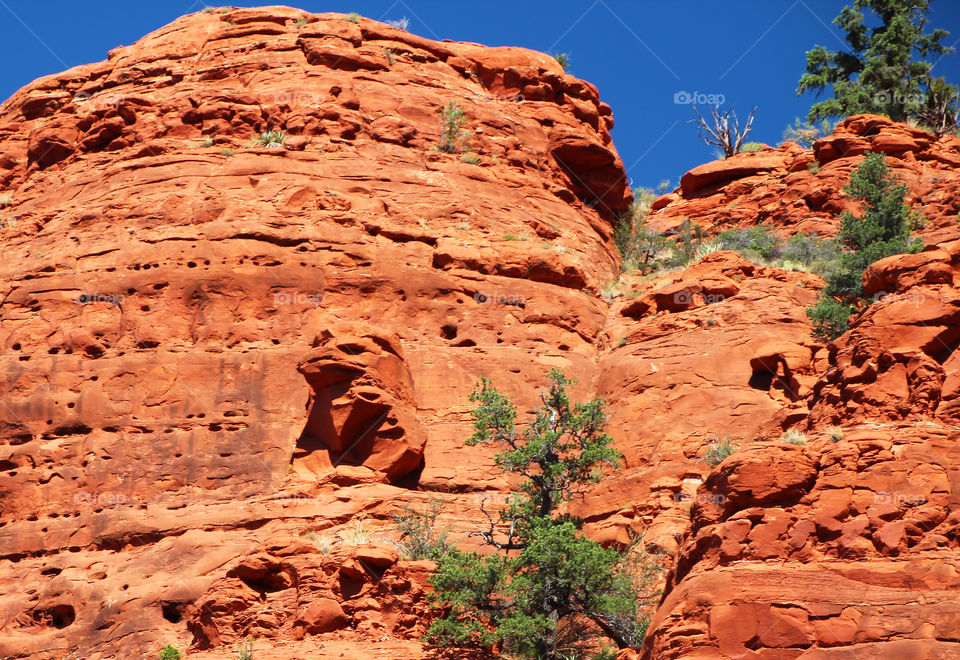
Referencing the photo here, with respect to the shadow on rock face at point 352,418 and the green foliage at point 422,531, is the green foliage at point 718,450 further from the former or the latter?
the shadow on rock face at point 352,418

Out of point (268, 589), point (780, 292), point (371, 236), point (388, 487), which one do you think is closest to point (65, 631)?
point (268, 589)

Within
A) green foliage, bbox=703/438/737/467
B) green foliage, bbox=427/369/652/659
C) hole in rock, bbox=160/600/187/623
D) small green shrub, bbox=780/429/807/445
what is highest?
green foliage, bbox=703/438/737/467

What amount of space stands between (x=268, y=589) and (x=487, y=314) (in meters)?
9.40

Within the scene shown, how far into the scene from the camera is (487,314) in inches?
1162

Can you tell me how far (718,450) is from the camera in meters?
24.6

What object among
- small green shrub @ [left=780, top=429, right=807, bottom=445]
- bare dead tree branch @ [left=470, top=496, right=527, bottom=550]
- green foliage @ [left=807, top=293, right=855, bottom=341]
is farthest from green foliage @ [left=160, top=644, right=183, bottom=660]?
green foliage @ [left=807, top=293, right=855, bottom=341]

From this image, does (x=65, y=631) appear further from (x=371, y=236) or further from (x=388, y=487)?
(x=371, y=236)

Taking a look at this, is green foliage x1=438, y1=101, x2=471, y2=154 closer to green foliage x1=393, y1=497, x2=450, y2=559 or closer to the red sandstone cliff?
the red sandstone cliff

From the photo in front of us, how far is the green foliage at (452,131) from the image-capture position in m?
34.3

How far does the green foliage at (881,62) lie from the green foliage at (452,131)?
51.3 feet

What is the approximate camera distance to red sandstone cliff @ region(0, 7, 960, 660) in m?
18.6

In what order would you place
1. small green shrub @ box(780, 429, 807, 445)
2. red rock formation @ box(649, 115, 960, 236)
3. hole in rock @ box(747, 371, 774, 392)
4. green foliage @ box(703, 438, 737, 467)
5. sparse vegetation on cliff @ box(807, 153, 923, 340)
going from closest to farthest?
small green shrub @ box(780, 429, 807, 445) → green foliage @ box(703, 438, 737, 467) → hole in rock @ box(747, 371, 774, 392) → sparse vegetation on cliff @ box(807, 153, 923, 340) → red rock formation @ box(649, 115, 960, 236)

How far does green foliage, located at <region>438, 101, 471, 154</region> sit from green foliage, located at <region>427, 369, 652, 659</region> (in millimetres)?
11695

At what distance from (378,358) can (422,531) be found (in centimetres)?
386
